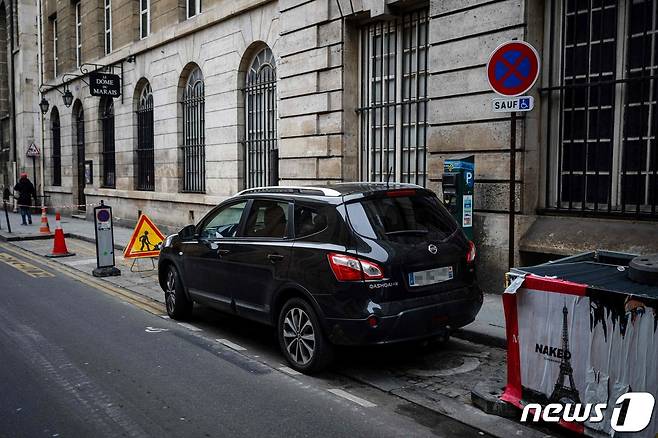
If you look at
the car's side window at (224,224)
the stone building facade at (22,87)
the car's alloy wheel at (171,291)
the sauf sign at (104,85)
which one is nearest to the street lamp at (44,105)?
the stone building facade at (22,87)

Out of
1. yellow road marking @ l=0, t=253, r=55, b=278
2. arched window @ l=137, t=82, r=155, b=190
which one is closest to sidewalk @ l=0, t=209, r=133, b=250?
arched window @ l=137, t=82, r=155, b=190

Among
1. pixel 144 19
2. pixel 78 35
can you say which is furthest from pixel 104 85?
pixel 78 35

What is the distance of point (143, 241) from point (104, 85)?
35.7 feet

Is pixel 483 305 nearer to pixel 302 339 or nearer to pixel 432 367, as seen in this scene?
pixel 432 367

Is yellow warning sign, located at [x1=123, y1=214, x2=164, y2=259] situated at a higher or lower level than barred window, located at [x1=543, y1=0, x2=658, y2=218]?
lower

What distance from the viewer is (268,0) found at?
13.7 m

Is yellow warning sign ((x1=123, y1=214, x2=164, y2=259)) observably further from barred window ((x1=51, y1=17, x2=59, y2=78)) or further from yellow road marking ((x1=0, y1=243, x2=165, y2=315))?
barred window ((x1=51, y1=17, x2=59, y2=78))

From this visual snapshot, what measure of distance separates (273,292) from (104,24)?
811 inches

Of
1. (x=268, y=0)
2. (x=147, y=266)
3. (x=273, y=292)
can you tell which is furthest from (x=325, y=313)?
(x=268, y=0)

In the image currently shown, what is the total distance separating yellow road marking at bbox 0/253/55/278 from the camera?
38.9ft

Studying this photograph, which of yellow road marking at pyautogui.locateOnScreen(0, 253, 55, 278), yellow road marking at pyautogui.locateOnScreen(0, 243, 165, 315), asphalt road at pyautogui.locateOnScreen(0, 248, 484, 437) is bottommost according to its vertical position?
asphalt road at pyautogui.locateOnScreen(0, 248, 484, 437)

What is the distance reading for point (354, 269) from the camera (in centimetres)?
534

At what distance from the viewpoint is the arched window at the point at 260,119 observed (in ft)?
47.7

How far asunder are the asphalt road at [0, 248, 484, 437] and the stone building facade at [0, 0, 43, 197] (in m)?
25.5
